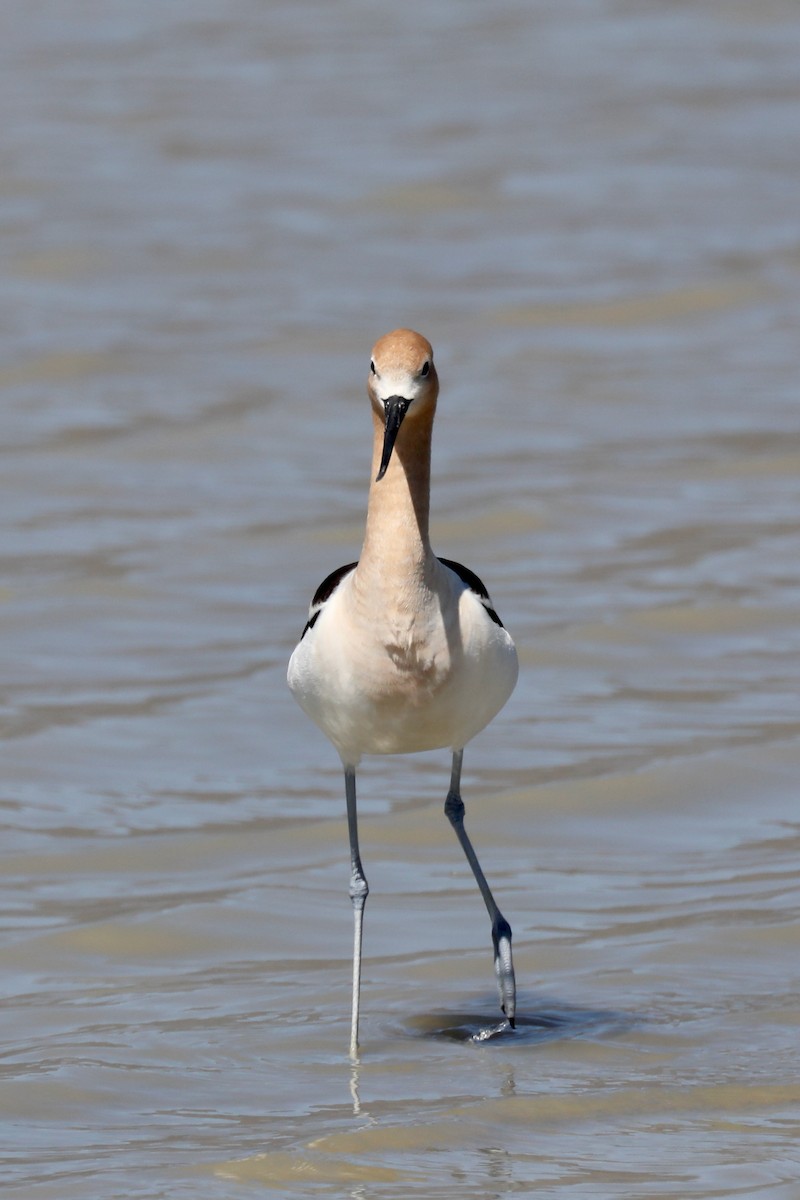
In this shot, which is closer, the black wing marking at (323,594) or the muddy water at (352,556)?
the muddy water at (352,556)

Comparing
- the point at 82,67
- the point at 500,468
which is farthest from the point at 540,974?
the point at 82,67

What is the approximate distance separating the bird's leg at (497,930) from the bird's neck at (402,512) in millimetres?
755

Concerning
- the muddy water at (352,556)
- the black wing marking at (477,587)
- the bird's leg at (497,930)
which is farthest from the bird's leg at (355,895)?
the black wing marking at (477,587)

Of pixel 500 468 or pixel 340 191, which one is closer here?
pixel 500 468

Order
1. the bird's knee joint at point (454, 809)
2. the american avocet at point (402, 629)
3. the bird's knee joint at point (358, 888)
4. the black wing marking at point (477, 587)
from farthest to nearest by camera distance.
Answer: the bird's knee joint at point (454, 809)
the bird's knee joint at point (358, 888)
the black wing marking at point (477, 587)
the american avocet at point (402, 629)

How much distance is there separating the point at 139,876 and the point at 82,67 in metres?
15.7

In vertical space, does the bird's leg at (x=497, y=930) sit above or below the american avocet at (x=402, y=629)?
below

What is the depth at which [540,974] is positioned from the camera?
6699 millimetres

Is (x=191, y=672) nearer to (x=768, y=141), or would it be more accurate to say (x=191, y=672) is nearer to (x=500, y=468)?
(x=500, y=468)

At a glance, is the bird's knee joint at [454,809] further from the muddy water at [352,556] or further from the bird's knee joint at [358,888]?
the muddy water at [352,556]

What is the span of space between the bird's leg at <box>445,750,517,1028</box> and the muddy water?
120mm

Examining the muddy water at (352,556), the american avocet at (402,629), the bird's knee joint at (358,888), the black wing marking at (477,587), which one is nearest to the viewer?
the american avocet at (402,629)

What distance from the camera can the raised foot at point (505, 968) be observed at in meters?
6.16

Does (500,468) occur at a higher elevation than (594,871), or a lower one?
higher
